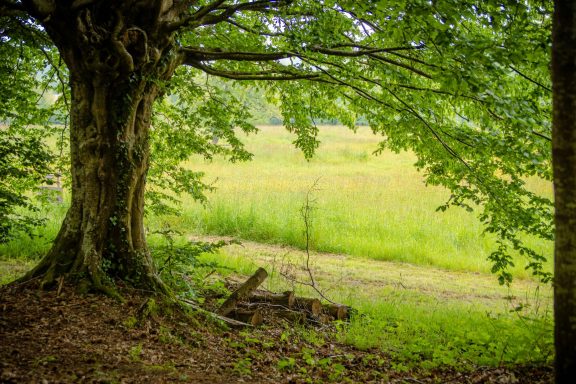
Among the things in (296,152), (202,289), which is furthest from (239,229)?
(296,152)

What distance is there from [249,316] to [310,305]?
1.14 m

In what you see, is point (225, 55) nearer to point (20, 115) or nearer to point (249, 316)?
point (249, 316)

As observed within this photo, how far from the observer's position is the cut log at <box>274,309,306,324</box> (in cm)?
767

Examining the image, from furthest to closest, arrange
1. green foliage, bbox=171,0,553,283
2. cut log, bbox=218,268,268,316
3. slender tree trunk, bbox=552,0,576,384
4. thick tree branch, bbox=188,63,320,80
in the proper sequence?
thick tree branch, bbox=188,63,320,80 < cut log, bbox=218,268,268,316 < green foliage, bbox=171,0,553,283 < slender tree trunk, bbox=552,0,576,384

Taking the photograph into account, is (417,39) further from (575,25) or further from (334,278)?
(334,278)

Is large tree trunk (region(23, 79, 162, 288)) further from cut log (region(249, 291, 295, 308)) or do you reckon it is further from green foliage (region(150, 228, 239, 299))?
cut log (region(249, 291, 295, 308))

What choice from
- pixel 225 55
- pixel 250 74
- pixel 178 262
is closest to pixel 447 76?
pixel 225 55

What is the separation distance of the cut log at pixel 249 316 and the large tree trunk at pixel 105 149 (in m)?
1.27

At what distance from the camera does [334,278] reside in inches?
464

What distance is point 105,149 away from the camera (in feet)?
21.1

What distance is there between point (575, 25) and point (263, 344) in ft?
15.7

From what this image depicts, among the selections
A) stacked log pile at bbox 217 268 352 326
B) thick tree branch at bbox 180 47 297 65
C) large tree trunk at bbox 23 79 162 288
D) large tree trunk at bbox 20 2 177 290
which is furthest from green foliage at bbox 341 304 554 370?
thick tree branch at bbox 180 47 297 65

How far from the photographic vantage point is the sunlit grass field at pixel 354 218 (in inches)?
588

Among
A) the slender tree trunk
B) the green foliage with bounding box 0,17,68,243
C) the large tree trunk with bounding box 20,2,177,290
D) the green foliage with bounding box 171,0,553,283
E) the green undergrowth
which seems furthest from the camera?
the green foliage with bounding box 0,17,68,243
